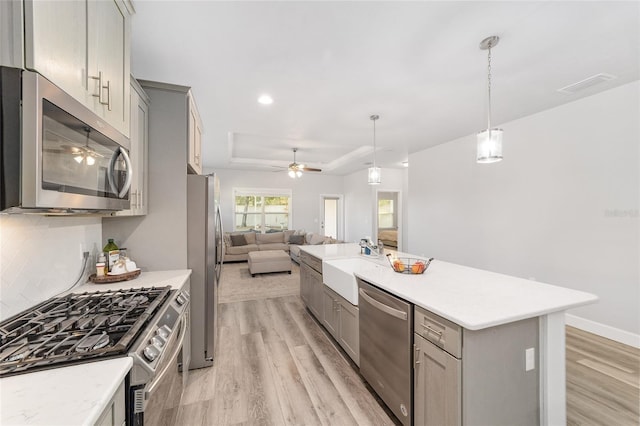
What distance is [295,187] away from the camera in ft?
28.9

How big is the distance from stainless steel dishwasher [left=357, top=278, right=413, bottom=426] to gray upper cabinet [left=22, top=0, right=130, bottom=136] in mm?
1908

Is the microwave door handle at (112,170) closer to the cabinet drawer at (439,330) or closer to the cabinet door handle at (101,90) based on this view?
the cabinet door handle at (101,90)

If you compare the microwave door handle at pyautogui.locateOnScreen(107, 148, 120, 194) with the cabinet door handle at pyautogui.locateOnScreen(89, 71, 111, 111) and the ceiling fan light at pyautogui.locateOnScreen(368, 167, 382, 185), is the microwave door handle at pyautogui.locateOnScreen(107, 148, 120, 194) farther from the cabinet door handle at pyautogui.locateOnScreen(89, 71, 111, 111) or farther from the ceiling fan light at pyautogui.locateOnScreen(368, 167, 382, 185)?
the ceiling fan light at pyautogui.locateOnScreen(368, 167, 382, 185)

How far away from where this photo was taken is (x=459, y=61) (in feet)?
7.41

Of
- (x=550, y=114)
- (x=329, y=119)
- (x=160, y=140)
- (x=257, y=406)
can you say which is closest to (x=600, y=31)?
(x=550, y=114)

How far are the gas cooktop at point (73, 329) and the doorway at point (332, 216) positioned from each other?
26.1ft

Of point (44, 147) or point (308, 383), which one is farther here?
point (308, 383)

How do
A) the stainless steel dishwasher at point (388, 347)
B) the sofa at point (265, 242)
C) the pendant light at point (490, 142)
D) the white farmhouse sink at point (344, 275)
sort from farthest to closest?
the sofa at point (265, 242) → the white farmhouse sink at point (344, 275) → the pendant light at point (490, 142) → the stainless steel dishwasher at point (388, 347)

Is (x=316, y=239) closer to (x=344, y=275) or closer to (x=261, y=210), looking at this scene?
(x=261, y=210)

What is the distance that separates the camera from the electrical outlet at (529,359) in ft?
4.63

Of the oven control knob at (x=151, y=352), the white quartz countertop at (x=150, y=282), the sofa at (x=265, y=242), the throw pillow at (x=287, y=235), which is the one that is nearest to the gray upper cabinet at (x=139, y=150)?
the white quartz countertop at (x=150, y=282)

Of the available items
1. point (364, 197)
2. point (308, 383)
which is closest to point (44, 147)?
point (308, 383)

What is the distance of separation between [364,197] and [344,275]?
6.29 metres

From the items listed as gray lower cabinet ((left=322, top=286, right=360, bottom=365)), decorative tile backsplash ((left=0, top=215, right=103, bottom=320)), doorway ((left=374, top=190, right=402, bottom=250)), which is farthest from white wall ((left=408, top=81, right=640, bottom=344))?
decorative tile backsplash ((left=0, top=215, right=103, bottom=320))
